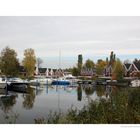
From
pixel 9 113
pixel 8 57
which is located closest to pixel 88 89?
pixel 8 57

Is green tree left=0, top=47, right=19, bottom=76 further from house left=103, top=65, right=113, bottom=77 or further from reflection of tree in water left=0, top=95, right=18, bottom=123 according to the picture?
house left=103, top=65, right=113, bottom=77

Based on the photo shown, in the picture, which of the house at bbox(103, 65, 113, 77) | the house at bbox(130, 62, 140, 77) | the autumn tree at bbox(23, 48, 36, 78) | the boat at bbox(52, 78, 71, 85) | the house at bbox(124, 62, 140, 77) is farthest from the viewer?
the boat at bbox(52, 78, 71, 85)

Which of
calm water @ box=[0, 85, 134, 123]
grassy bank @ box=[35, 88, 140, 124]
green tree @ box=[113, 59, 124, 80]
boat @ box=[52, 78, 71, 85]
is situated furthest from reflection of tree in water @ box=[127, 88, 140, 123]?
boat @ box=[52, 78, 71, 85]

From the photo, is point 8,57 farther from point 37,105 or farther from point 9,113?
point 9,113

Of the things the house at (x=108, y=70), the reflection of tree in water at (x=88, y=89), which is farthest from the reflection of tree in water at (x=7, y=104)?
the reflection of tree in water at (x=88, y=89)

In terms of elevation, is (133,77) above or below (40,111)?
above

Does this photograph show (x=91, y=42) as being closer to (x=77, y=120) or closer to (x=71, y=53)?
(x=71, y=53)

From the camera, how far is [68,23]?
8.04 m

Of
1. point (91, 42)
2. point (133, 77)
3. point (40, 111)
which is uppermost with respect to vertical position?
point (91, 42)

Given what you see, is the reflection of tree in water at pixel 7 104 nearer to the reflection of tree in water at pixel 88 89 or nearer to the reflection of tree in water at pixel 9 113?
the reflection of tree in water at pixel 9 113

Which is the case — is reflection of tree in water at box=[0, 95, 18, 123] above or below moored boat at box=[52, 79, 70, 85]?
below

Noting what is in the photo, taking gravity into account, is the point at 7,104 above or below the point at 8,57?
below
